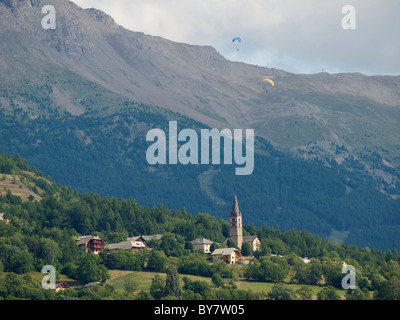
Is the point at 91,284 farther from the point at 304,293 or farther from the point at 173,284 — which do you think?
the point at 304,293

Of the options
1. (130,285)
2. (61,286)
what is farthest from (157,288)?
(61,286)

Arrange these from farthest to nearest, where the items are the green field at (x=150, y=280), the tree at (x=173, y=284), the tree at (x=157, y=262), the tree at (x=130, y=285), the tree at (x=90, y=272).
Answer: the tree at (x=157, y=262) → the green field at (x=150, y=280) → the tree at (x=90, y=272) → the tree at (x=130, y=285) → the tree at (x=173, y=284)

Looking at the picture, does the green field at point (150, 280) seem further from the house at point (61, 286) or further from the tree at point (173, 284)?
the tree at point (173, 284)

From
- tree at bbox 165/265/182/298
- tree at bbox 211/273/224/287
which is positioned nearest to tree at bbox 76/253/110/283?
tree at bbox 165/265/182/298

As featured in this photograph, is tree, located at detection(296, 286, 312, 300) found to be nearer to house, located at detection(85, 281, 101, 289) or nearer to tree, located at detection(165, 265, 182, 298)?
tree, located at detection(165, 265, 182, 298)

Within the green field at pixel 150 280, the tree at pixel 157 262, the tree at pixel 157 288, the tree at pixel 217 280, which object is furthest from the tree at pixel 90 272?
the tree at pixel 217 280

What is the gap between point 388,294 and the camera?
563 feet

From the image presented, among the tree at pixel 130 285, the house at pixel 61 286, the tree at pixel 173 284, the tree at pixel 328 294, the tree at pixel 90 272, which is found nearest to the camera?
the tree at pixel 173 284

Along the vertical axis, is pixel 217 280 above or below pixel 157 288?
above

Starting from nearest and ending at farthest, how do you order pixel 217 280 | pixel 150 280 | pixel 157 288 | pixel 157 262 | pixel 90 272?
pixel 157 288
pixel 90 272
pixel 217 280
pixel 150 280
pixel 157 262

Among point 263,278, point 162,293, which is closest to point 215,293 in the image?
point 162,293
